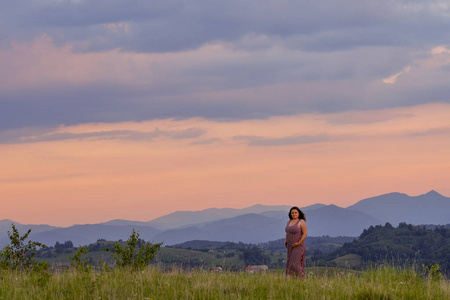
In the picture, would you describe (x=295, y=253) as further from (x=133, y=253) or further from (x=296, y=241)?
(x=133, y=253)

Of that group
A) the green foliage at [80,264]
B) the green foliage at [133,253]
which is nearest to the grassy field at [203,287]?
the green foliage at [80,264]

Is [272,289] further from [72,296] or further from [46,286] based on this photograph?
[46,286]

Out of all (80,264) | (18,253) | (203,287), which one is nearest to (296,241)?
(80,264)

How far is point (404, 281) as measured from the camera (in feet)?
43.1

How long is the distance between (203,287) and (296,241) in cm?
760

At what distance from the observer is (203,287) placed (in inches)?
458

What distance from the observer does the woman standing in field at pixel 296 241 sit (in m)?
18.4

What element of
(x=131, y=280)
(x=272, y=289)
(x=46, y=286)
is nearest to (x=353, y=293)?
(x=272, y=289)

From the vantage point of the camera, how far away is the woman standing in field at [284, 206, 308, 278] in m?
18.4

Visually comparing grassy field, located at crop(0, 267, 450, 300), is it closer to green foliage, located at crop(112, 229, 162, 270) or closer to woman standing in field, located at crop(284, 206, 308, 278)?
green foliage, located at crop(112, 229, 162, 270)

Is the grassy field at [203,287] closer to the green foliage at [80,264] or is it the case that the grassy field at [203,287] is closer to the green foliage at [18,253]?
the green foliage at [80,264]

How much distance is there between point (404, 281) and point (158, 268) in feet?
21.3

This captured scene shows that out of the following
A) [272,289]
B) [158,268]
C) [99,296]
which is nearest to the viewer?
[99,296]

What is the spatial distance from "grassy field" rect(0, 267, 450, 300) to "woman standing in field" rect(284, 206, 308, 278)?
4.47 m
